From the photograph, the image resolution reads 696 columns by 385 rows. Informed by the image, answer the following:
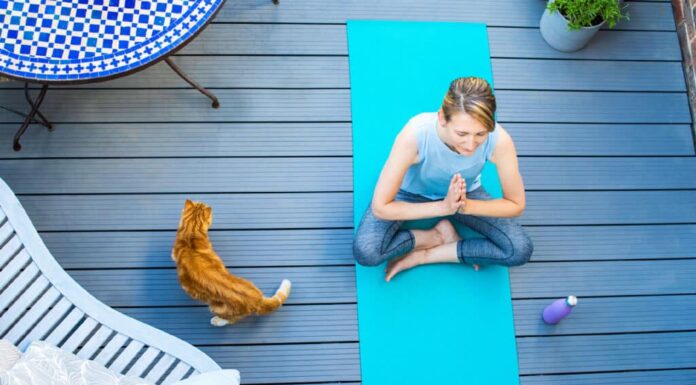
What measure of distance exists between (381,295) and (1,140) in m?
1.62

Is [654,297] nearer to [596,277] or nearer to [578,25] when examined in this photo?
Result: [596,277]

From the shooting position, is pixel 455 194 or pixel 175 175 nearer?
pixel 455 194

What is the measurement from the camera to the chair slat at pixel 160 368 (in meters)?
1.94

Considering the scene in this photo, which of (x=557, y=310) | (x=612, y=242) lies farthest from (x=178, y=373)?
(x=612, y=242)

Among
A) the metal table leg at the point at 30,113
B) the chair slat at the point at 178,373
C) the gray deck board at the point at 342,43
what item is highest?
the gray deck board at the point at 342,43

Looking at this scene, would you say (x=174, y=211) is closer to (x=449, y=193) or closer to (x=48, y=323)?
(x=48, y=323)

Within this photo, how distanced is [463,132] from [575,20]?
47.4 inches

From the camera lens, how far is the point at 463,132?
191 centimetres

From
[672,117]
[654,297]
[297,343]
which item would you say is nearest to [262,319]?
[297,343]

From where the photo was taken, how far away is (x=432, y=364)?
8.01 ft

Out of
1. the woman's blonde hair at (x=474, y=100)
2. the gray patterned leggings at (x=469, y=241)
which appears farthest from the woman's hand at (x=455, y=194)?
the gray patterned leggings at (x=469, y=241)

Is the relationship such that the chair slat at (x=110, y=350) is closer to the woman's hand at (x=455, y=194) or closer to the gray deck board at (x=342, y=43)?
the woman's hand at (x=455, y=194)

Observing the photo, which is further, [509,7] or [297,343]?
[509,7]

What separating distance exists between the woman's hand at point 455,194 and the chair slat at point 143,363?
0.99 meters
